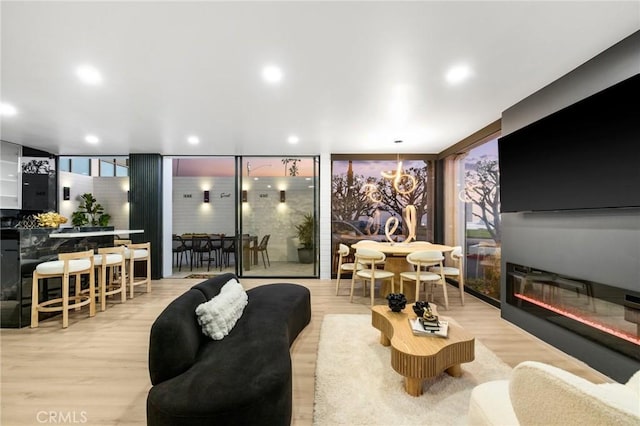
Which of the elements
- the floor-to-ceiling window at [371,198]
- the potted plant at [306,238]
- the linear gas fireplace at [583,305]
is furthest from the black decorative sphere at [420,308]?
the potted plant at [306,238]

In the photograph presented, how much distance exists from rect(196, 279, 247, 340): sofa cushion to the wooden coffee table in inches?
52.4

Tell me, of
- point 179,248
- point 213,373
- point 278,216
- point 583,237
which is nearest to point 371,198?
point 278,216

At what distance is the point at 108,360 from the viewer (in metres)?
2.50

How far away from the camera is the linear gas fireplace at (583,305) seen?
2061mm

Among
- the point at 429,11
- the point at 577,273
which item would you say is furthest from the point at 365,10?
the point at 577,273

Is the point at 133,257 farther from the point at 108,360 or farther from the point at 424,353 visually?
the point at 424,353

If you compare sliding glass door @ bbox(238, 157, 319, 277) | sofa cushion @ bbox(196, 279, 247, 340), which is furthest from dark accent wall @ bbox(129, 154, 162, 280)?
Answer: sofa cushion @ bbox(196, 279, 247, 340)

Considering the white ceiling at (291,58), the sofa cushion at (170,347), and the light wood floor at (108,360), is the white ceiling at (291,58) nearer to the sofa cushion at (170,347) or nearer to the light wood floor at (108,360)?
the sofa cushion at (170,347)

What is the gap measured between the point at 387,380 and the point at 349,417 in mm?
518

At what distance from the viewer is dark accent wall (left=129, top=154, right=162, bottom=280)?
5555 mm

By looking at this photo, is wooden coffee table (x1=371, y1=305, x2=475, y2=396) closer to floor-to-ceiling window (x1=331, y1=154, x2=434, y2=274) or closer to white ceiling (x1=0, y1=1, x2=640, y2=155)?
white ceiling (x1=0, y1=1, x2=640, y2=155)

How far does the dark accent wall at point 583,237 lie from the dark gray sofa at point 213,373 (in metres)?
2.63

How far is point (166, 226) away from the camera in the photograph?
5793 mm

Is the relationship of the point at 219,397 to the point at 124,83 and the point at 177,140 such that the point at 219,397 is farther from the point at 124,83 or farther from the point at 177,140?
the point at 177,140
